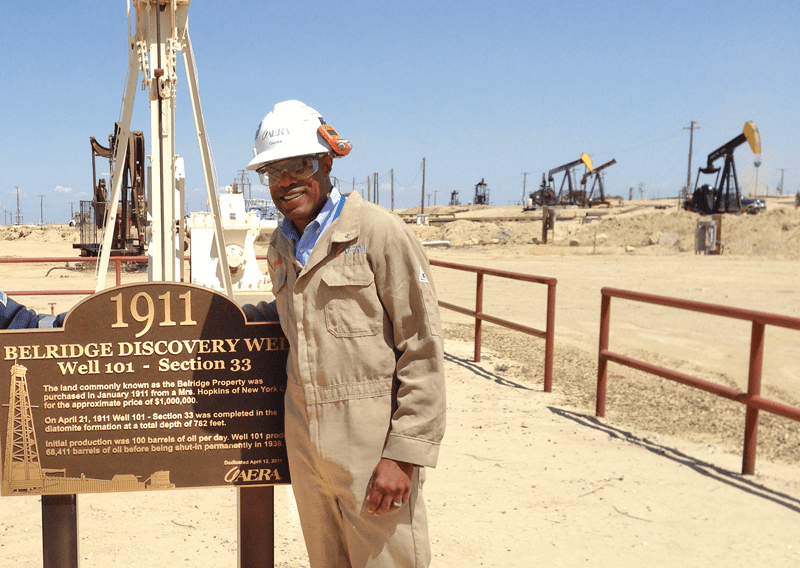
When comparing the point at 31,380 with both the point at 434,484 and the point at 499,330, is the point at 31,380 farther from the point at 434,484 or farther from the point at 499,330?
the point at 499,330

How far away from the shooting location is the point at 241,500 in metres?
2.47

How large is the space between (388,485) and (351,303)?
530 mm

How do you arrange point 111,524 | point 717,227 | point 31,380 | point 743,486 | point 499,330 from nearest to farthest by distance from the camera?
point 31,380 → point 111,524 → point 743,486 → point 499,330 → point 717,227

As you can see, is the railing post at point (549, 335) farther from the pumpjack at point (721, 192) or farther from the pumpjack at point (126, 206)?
the pumpjack at point (721, 192)

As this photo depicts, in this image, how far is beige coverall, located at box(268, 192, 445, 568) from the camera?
195 cm

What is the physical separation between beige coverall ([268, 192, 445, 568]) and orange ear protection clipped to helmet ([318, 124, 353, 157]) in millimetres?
137

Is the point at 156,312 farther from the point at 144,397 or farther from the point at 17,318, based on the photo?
the point at 17,318

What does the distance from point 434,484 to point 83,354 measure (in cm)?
254

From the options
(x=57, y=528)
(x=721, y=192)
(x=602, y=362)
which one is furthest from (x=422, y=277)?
(x=721, y=192)

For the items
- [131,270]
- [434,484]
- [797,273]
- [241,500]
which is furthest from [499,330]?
[131,270]

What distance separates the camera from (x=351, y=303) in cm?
198

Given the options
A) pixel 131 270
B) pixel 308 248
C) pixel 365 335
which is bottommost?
pixel 131 270

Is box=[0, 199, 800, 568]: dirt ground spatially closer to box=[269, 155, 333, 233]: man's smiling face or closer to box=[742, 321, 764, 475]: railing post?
box=[742, 321, 764, 475]: railing post

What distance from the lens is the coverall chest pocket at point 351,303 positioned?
6.44ft
